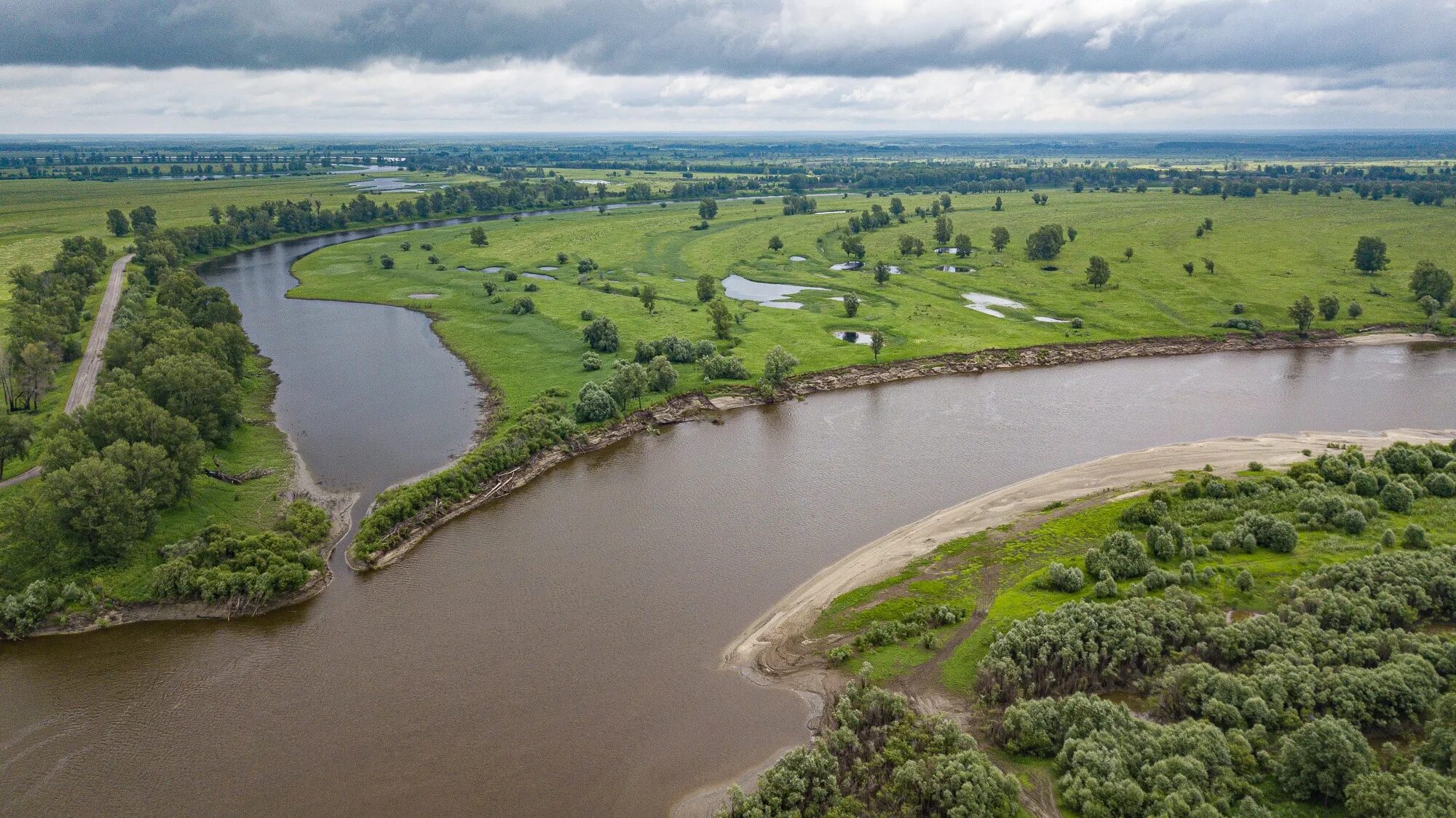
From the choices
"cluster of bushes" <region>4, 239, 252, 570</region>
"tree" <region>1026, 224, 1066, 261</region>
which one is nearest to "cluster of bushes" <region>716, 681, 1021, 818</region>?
"cluster of bushes" <region>4, 239, 252, 570</region>

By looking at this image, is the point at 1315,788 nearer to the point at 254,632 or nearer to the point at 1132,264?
the point at 254,632

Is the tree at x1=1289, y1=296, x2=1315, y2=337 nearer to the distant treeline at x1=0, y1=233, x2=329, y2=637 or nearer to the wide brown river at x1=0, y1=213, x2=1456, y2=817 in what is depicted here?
the wide brown river at x1=0, y1=213, x2=1456, y2=817

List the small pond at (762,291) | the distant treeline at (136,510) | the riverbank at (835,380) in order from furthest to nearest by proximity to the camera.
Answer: the small pond at (762,291)
the riverbank at (835,380)
the distant treeline at (136,510)

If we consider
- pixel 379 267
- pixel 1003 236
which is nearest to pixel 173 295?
pixel 379 267

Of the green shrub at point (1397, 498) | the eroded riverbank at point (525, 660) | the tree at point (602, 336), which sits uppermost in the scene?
the tree at point (602, 336)

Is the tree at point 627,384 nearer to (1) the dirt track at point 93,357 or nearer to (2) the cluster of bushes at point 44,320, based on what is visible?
(1) the dirt track at point 93,357

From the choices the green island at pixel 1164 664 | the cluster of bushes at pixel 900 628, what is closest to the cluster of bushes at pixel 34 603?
the green island at pixel 1164 664

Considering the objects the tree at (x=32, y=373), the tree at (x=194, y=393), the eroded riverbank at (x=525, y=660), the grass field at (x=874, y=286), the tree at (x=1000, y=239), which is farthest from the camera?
the tree at (x=1000, y=239)
